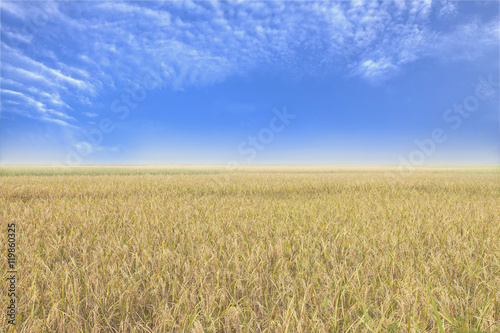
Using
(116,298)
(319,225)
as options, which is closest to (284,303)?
(116,298)

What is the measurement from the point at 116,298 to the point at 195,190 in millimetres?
6940

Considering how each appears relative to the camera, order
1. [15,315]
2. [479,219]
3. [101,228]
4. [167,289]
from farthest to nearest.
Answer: [479,219]
[101,228]
[167,289]
[15,315]

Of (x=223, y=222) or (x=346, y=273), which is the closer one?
(x=346, y=273)

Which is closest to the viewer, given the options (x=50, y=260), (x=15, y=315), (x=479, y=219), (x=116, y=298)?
(x=15, y=315)

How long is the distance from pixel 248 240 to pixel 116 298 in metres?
1.62

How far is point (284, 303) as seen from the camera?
1708mm

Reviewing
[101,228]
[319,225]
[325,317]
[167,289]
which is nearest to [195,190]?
[101,228]

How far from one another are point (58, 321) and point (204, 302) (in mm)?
848

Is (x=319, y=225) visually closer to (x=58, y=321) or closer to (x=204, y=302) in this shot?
(x=204, y=302)

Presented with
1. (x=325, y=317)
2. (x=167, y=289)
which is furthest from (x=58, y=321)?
(x=325, y=317)

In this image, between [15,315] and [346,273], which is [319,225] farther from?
[15,315]

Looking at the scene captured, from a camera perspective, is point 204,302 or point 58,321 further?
point 204,302

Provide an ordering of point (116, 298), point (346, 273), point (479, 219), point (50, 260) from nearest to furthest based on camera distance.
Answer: point (116, 298) < point (346, 273) < point (50, 260) < point (479, 219)

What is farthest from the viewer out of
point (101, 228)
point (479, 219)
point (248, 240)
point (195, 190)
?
point (195, 190)
